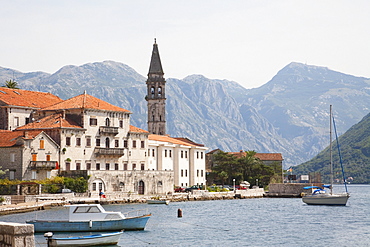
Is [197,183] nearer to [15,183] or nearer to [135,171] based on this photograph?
[135,171]

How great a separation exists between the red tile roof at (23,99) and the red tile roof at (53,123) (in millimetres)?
4730

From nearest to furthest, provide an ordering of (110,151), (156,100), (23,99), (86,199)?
1. (86,199)
2. (110,151)
3. (23,99)
4. (156,100)

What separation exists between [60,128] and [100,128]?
740 centimetres

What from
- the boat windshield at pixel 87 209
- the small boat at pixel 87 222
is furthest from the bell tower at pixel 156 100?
the boat windshield at pixel 87 209

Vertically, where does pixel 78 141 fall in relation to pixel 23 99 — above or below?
below

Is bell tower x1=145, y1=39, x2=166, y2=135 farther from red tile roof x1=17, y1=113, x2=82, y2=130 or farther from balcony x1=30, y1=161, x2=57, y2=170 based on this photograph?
balcony x1=30, y1=161, x2=57, y2=170

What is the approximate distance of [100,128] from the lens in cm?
8712

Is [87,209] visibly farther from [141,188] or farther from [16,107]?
[16,107]

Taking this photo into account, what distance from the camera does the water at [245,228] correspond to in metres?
43.9

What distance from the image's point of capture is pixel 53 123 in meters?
82.8

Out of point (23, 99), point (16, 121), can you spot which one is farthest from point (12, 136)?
point (23, 99)

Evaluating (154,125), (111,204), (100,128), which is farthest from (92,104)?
(154,125)

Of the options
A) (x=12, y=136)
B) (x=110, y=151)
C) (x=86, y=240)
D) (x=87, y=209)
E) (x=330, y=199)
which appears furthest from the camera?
(x=110, y=151)

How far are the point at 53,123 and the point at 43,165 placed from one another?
7642mm
